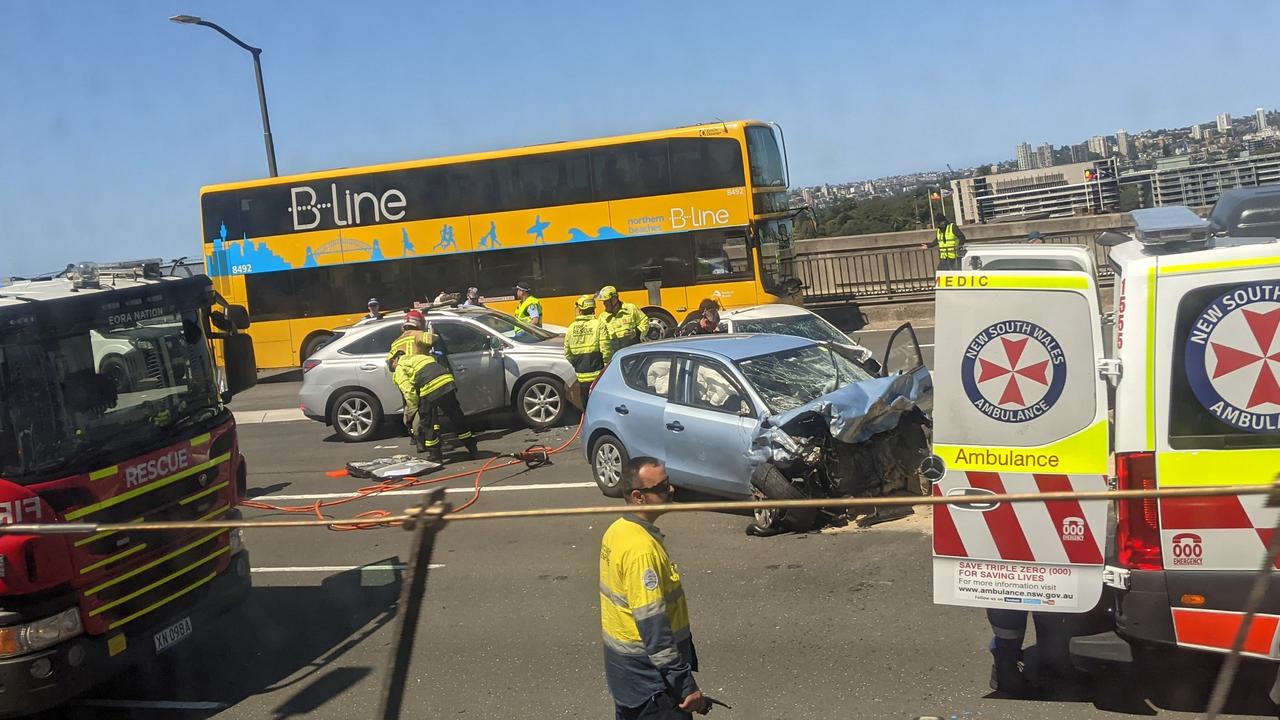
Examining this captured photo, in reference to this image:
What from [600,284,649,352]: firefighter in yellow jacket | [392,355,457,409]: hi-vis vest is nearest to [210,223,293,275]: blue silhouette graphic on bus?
[392,355,457,409]: hi-vis vest

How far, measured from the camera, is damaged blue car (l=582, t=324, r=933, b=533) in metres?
8.59

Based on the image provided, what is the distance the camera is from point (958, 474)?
5.24 meters

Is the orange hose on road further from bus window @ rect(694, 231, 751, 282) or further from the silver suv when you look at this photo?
bus window @ rect(694, 231, 751, 282)

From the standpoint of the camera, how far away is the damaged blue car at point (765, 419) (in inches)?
338

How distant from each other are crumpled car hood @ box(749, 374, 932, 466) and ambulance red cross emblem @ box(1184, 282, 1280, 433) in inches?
156

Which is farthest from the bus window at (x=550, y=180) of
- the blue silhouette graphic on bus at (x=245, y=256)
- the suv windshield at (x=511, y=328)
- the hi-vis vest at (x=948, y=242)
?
the hi-vis vest at (x=948, y=242)

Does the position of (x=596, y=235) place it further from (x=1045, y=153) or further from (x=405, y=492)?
(x=1045, y=153)

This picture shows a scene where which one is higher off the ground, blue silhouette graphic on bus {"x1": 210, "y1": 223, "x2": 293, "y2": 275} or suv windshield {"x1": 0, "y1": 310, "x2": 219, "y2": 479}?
blue silhouette graphic on bus {"x1": 210, "y1": 223, "x2": 293, "y2": 275}

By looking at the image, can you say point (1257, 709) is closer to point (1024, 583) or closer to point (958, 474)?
point (1024, 583)

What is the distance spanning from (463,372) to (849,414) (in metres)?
6.98

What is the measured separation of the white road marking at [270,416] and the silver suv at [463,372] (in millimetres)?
3159

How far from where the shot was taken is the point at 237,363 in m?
7.56

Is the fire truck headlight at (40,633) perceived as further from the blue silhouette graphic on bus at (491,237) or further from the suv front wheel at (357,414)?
the blue silhouette graphic on bus at (491,237)

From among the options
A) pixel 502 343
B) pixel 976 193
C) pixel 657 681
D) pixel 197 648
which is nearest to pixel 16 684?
pixel 197 648
